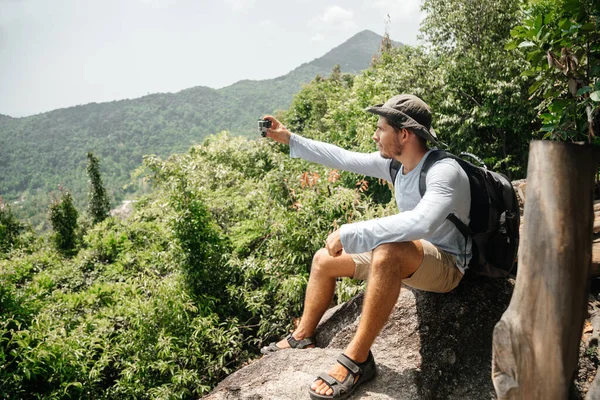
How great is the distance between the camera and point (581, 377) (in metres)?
2.48

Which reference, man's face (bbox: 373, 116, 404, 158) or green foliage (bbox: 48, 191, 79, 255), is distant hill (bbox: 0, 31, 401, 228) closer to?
green foliage (bbox: 48, 191, 79, 255)

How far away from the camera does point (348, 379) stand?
2.20 meters

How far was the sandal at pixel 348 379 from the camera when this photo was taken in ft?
7.08

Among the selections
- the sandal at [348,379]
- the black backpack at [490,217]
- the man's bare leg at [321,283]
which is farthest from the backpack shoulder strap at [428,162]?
the sandal at [348,379]

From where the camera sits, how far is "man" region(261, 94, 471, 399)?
2197 mm

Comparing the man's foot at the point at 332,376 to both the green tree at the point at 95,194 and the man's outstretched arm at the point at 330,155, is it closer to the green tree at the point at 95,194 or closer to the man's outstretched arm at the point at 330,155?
the man's outstretched arm at the point at 330,155

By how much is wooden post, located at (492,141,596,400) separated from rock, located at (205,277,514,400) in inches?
36.2

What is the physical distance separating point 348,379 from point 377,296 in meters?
0.45

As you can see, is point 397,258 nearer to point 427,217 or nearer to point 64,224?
point 427,217

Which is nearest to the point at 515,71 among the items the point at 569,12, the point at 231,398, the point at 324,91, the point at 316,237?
the point at 316,237

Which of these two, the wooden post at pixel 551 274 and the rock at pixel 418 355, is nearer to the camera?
the wooden post at pixel 551 274

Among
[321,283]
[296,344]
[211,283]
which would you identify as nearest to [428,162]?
[321,283]

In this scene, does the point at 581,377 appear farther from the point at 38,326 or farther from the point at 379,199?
the point at 379,199

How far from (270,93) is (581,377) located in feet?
582
